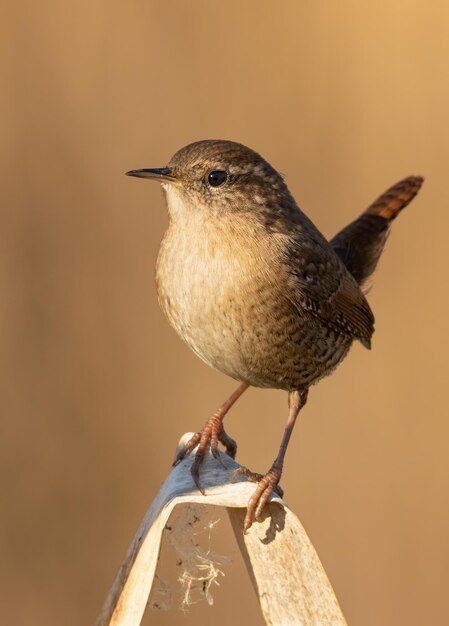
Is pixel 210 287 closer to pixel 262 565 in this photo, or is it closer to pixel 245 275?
pixel 245 275

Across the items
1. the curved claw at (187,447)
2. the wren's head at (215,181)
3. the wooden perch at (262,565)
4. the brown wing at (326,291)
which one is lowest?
the wooden perch at (262,565)

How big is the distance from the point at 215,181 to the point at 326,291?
52 cm

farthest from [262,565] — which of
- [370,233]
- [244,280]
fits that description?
[370,233]

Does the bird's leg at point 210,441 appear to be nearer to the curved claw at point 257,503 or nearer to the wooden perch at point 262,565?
the curved claw at point 257,503

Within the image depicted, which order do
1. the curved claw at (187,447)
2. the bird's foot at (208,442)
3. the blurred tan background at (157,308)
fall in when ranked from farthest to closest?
the blurred tan background at (157,308) < the curved claw at (187,447) < the bird's foot at (208,442)

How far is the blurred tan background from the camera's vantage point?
180 inches

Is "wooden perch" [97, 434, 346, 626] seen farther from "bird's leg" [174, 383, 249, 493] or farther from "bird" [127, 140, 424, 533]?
"bird's leg" [174, 383, 249, 493]

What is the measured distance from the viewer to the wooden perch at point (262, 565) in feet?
6.90

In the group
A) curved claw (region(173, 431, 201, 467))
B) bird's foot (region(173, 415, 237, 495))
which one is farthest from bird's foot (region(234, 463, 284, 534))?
curved claw (region(173, 431, 201, 467))

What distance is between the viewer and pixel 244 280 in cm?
294

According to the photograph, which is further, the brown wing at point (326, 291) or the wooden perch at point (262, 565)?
the brown wing at point (326, 291)

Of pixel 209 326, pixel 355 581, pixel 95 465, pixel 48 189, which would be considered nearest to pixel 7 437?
pixel 95 465

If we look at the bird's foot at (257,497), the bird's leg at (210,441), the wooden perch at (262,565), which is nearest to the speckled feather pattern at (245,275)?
the bird's leg at (210,441)

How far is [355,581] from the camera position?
4.54 m
